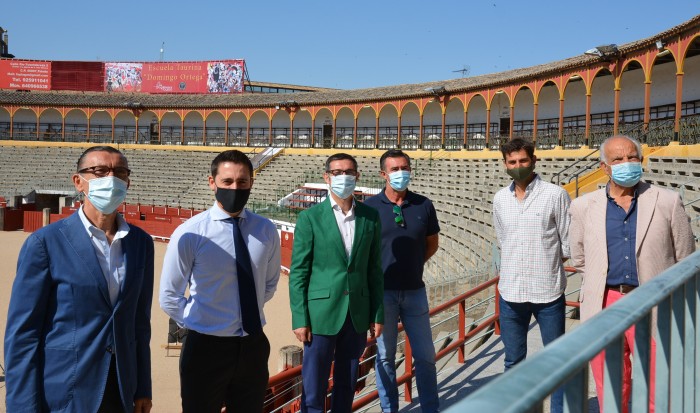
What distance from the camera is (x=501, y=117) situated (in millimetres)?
28953

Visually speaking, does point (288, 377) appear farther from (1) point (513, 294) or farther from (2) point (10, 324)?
(2) point (10, 324)

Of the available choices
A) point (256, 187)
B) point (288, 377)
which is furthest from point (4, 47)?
point (288, 377)

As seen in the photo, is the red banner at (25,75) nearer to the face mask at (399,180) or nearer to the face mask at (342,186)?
the face mask at (399,180)

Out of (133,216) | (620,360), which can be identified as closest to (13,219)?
(133,216)

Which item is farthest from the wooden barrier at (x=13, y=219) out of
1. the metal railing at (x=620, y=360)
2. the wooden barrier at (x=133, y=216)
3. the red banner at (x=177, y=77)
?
the metal railing at (x=620, y=360)

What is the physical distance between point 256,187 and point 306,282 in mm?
25909

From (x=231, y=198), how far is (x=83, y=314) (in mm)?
920

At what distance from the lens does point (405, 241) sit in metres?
3.81

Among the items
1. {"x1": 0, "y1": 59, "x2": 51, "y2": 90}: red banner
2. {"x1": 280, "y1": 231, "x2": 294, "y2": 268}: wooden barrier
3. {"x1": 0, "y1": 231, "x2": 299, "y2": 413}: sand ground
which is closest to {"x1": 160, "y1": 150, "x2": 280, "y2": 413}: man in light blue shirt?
{"x1": 0, "y1": 231, "x2": 299, "y2": 413}: sand ground

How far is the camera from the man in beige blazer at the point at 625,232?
9.22ft

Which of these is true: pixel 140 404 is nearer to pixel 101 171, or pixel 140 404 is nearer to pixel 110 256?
pixel 110 256

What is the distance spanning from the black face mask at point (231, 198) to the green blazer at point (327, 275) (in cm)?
47

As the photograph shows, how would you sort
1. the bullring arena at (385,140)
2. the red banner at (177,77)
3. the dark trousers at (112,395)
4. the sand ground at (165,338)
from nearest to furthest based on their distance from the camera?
the dark trousers at (112,395)
the sand ground at (165,338)
the bullring arena at (385,140)
the red banner at (177,77)

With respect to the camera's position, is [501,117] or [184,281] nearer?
[184,281]
